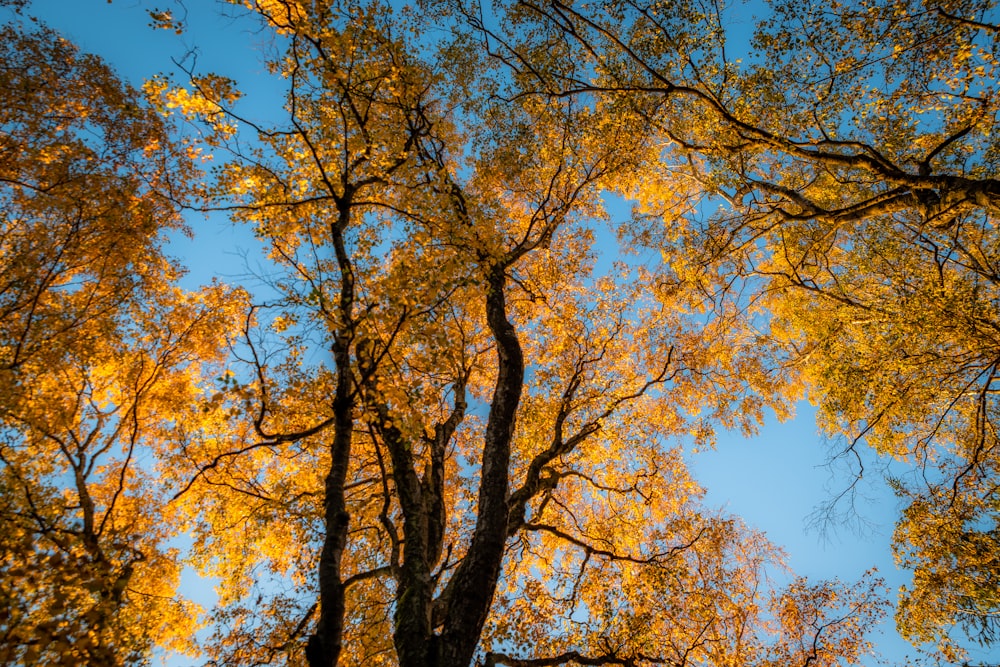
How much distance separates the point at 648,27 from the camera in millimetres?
8422

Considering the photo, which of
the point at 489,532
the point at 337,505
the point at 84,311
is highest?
the point at 84,311

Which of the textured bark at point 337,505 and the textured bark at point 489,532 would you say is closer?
the textured bark at point 337,505

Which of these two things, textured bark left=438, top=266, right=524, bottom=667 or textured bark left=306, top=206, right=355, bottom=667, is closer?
textured bark left=306, top=206, right=355, bottom=667

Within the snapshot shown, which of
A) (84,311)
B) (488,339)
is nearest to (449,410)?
(488,339)

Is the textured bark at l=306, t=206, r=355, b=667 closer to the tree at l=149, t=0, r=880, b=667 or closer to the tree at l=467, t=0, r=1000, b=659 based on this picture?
the tree at l=149, t=0, r=880, b=667

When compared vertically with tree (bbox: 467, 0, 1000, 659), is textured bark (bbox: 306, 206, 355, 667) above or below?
below

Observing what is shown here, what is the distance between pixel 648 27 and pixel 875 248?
20.0ft

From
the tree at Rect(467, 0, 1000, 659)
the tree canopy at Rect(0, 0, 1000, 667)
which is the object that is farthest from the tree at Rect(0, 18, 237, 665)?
the tree at Rect(467, 0, 1000, 659)

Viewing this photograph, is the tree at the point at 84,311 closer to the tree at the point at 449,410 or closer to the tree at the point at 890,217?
the tree at the point at 449,410

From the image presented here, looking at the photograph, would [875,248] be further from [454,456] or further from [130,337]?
[130,337]

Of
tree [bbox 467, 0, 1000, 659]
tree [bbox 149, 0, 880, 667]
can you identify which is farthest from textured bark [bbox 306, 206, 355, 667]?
tree [bbox 467, 0, 1000, 659]

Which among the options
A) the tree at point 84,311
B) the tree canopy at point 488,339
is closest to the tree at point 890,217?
the tree canopy at point 488,339

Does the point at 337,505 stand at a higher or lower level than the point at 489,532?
lower

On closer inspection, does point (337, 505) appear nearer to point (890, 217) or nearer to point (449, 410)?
point (449, 410)
